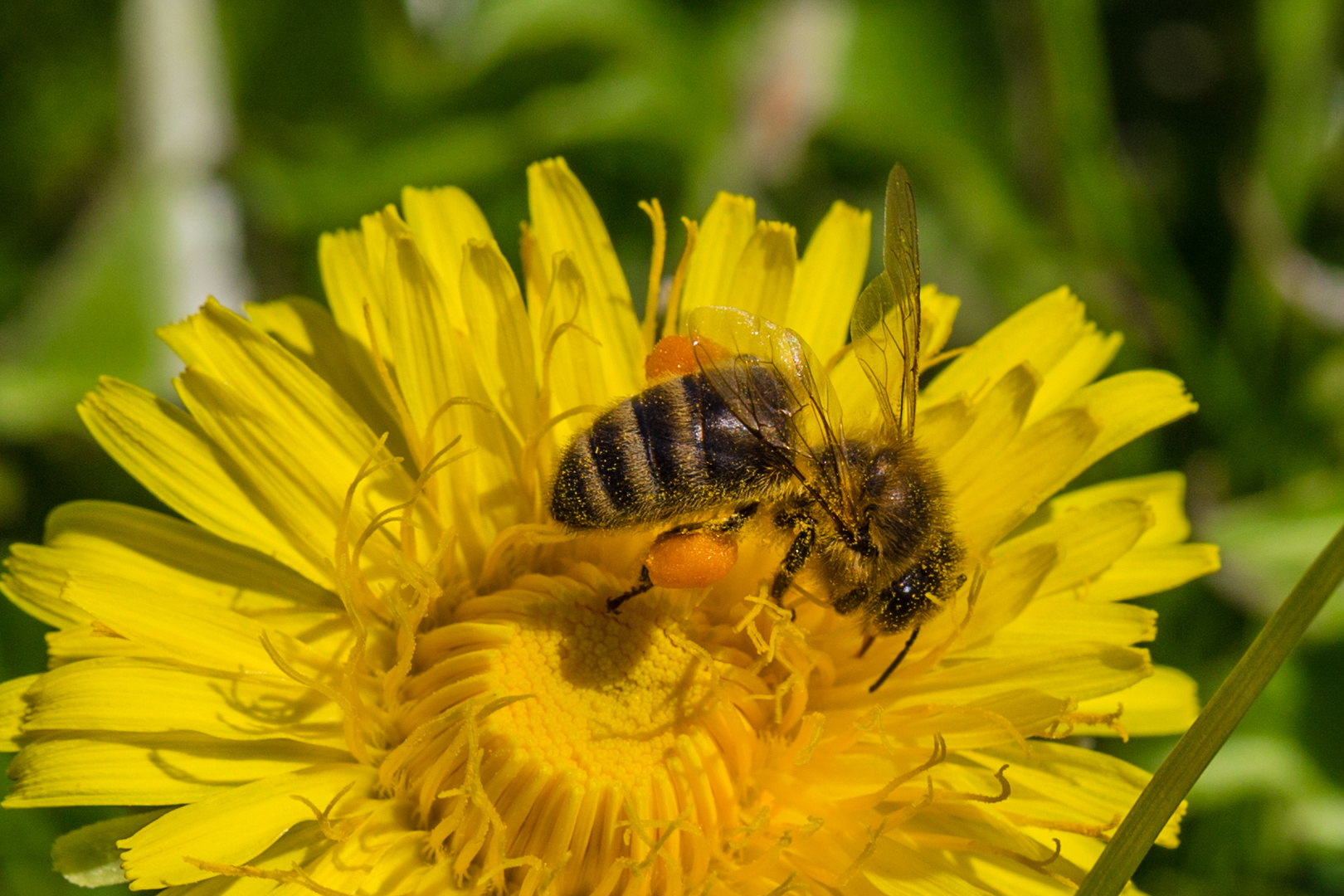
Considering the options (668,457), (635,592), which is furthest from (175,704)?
(668,457)

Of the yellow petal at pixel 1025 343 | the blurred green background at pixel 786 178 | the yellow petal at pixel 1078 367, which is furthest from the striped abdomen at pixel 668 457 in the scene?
the blurred green background at pixel 786 178

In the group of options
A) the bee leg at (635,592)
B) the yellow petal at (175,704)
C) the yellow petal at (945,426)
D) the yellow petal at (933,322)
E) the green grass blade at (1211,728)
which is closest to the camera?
the green grass blade at (1211,728)

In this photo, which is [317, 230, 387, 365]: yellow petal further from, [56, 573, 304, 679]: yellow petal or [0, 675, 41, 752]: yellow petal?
[0, 675, 41, 752]: yellow petal

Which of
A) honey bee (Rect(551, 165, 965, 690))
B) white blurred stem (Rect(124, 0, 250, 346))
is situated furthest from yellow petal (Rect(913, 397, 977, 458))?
white blurred stem (Rect(124, 0, 250, 346))

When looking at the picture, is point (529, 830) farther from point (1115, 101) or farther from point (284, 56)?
point (1115, 101)

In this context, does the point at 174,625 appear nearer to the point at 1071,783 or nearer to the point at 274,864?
the point at 274,864

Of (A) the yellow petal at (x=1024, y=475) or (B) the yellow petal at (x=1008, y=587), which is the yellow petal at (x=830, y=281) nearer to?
(A) the yellow petal at (x=1024, y=475)

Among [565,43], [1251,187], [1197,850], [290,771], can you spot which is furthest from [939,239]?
[290,771]
